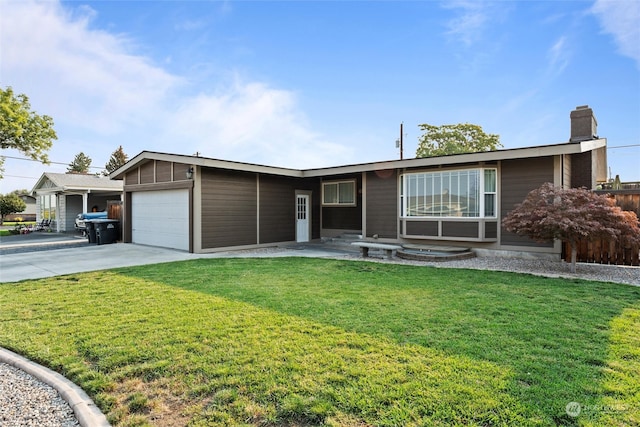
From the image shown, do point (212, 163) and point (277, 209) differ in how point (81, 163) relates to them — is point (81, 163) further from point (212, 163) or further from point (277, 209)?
point (212, 163)

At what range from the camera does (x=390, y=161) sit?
11484 mm

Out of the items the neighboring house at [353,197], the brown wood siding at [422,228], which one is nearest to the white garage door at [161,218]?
the neighboring house at [353,197]

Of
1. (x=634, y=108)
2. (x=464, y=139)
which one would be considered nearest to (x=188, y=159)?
(x=634, y=108)

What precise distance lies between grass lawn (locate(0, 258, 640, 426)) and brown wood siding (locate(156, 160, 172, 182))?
6.98m

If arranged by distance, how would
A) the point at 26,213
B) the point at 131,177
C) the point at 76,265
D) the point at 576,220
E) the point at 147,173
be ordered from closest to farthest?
the point at 576,220
the point at 76,265
the point at 147,173
the point at 131,177
the point at 26,213

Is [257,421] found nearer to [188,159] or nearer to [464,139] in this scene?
[188,159]

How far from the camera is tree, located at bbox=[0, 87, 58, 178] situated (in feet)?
73.6

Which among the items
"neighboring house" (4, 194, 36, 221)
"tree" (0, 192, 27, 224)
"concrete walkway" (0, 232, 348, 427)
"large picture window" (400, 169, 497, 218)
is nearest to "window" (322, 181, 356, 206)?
"concrete walkway" (0, 232, 348, 427)

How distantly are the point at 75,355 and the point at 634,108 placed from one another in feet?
76.1

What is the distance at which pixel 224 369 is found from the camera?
304cm

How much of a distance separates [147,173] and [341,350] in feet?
42.9

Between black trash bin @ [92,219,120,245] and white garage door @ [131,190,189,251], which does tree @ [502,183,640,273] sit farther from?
black trash bin @ [92,219,120,245]

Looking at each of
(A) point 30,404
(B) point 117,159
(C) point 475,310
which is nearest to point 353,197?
(C) point 475,310

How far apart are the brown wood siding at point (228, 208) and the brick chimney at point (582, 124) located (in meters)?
10.5
